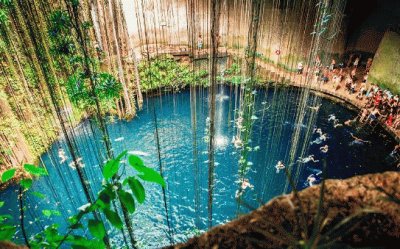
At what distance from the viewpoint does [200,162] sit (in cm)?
1075

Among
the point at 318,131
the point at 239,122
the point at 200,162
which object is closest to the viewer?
the point at 200,162

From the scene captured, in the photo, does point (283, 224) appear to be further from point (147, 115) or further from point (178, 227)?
point (147, 115)

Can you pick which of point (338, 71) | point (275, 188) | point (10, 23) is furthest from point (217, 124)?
point (10, 23)

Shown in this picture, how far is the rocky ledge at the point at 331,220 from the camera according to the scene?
3.33ft

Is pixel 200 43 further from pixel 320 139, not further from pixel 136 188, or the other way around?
pixel 136 188

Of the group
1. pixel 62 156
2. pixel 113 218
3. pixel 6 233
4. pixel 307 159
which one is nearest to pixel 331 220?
pixel 113 218

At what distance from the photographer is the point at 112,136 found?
41.4 ft

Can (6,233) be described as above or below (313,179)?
above

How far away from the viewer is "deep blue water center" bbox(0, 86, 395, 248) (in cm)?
891

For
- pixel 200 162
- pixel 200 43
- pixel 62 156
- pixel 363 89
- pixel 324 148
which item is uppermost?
pixel 200 43

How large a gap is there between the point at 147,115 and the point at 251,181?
7.06 meters

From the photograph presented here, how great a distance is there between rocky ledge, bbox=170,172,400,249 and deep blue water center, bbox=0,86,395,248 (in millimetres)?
5909

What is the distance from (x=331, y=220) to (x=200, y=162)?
9771 millimetres

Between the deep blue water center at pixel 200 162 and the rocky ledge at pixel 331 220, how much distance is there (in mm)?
5909
